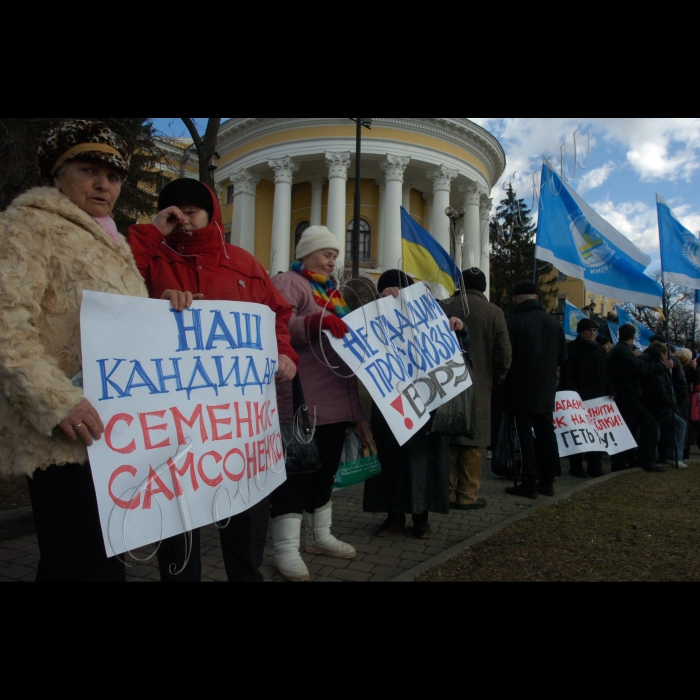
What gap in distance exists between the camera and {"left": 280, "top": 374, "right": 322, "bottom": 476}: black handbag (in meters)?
2.98

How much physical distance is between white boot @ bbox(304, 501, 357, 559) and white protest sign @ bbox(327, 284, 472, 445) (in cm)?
75

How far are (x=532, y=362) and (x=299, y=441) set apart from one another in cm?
335

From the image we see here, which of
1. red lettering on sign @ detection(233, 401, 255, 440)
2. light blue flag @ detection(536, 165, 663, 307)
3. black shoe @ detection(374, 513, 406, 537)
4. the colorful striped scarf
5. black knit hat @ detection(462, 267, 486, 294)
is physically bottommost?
black shoe @ detection(374, 513, 406, 537)

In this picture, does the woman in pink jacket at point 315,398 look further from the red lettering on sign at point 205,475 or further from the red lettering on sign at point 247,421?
the red lettering on sign at point 205,475

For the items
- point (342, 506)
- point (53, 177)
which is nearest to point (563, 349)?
point (342, 506)

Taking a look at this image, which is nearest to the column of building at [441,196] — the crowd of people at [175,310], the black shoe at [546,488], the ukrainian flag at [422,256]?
the black shoe at [546,488]

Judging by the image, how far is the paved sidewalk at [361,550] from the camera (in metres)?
3.33

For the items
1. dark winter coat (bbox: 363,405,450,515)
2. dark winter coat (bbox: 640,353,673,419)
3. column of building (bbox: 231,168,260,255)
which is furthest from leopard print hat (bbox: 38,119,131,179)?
column of building (bbox: 231,168,260,255)

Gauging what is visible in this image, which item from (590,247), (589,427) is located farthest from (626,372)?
(590,247)

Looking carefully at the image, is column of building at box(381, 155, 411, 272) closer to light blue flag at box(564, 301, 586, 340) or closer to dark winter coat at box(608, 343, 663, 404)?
light blue flag at box(564, 301, 586, 340)

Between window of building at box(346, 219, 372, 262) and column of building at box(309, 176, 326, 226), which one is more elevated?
column of building at box(309, 176, 326, 226)

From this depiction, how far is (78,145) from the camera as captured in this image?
77.3 inches

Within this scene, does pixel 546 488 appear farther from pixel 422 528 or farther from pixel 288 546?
pixel 288 546

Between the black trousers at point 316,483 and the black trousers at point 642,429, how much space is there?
5.10m
